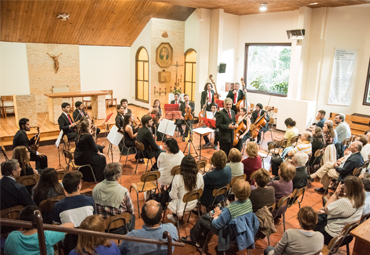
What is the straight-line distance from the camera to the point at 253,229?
10.1 feet

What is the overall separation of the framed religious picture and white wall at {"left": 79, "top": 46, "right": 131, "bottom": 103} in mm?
1830

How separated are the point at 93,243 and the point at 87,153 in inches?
116

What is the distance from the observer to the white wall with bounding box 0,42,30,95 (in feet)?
31.7

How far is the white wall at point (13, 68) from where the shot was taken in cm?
965

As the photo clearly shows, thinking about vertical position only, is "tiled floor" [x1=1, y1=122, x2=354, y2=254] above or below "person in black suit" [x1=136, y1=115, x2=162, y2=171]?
below

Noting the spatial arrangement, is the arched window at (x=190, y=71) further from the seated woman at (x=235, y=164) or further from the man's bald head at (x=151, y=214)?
the man's bald head at (x=151, y=214)

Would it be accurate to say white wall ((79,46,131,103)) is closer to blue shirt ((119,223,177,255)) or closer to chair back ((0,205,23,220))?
chair back ((0,205,23,220))

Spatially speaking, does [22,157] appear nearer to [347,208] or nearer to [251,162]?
[251,162]

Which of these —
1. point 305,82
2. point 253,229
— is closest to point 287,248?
point 253,229

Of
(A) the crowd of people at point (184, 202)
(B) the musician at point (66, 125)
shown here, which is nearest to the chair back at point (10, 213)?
(A) the crowd of people at point (184, 202)

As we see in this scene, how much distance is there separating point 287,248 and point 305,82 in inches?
315

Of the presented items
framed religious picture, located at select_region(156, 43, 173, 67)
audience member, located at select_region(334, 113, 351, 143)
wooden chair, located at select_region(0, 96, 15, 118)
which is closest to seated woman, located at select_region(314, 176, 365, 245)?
audience member, located at select_region(334, 113, 351, 143)

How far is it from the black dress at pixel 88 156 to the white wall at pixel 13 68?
650 centimetres

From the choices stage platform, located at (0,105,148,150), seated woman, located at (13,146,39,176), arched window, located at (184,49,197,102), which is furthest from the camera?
arched window, located at (184,49,197,102)
